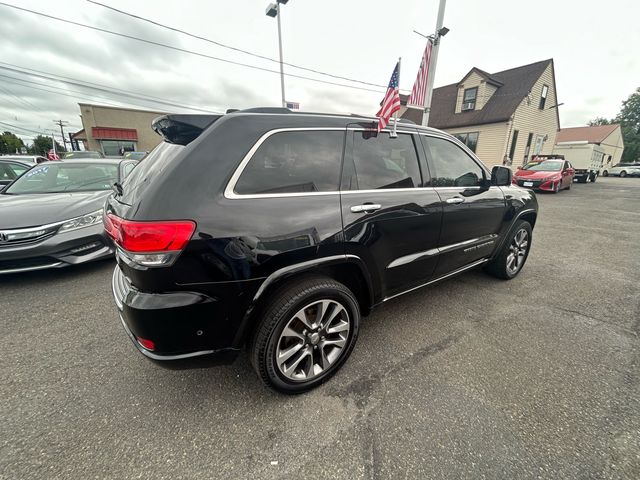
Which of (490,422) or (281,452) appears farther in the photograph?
→ (490,422)

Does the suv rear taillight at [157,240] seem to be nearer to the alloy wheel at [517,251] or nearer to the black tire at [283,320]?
the black tire at [283,320]

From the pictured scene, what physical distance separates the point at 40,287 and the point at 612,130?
2286 inches

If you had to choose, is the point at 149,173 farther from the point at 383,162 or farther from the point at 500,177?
the point at 500,177

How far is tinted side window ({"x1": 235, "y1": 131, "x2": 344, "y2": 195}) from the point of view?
5.57 ft

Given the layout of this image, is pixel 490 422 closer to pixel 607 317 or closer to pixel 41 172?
pixel 607 317

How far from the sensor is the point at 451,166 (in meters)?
2.81

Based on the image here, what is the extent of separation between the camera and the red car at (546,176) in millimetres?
13086

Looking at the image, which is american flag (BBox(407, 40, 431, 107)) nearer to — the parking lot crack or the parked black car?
the parking lot crack

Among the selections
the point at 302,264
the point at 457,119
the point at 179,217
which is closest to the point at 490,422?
the point at 302,264

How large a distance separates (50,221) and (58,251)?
363 millimetres

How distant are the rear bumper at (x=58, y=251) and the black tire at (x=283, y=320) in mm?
3091

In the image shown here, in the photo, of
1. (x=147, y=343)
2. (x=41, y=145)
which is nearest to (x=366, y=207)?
(x=147, y=343)

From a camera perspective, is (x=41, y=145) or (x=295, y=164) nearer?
(x=295, y=164)

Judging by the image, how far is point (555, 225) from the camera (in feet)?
23.7
